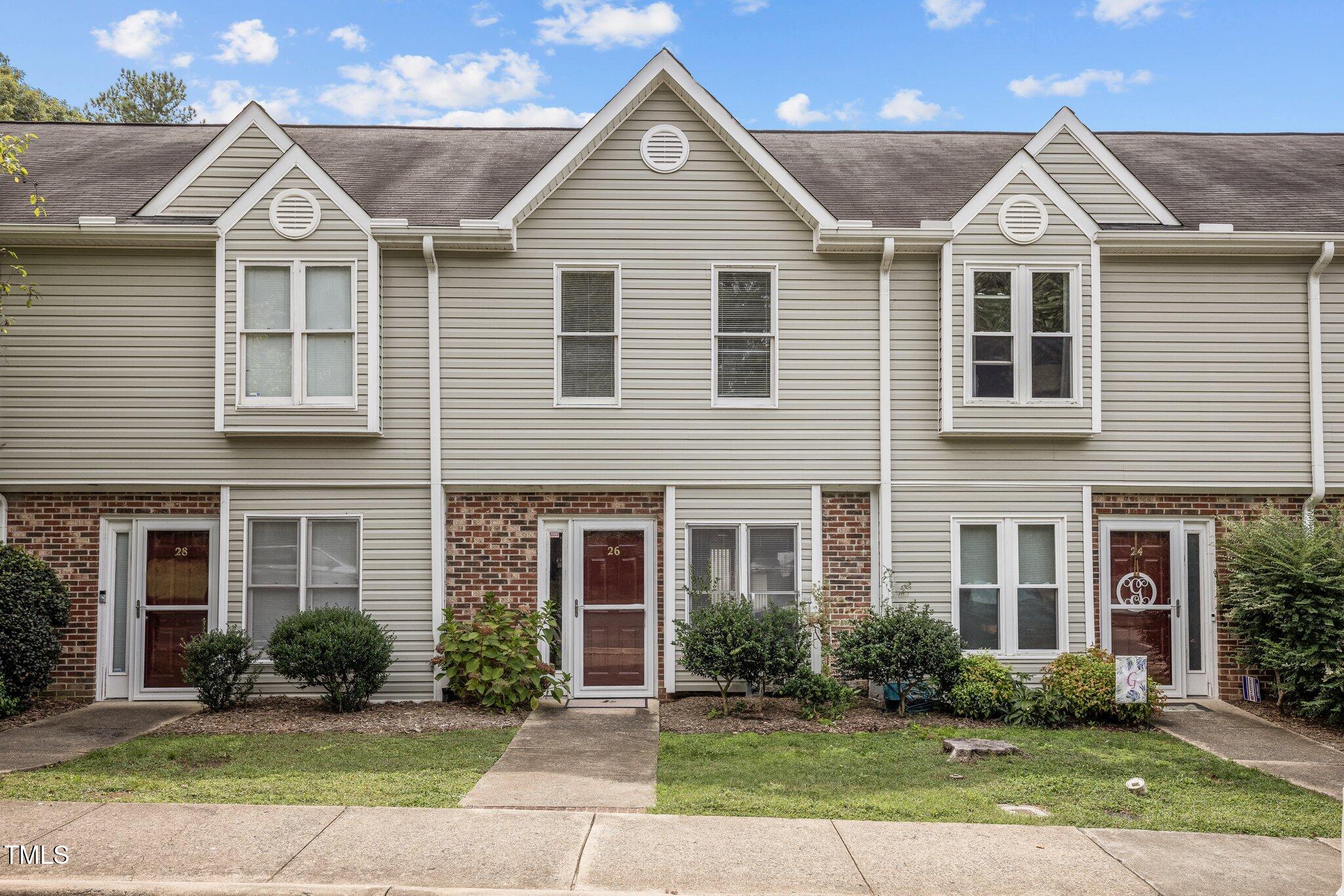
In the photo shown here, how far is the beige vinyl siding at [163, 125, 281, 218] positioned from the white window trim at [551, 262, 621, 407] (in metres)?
3.62

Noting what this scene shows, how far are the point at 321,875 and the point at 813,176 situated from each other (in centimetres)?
1002

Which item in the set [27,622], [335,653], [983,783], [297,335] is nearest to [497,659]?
[335,653]

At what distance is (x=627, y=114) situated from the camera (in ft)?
35.4

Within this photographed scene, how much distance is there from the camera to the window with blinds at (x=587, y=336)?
10844 millimetres

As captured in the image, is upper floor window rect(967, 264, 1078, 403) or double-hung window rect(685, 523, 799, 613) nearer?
upper floor window rect(967, 264, 1078, 403)

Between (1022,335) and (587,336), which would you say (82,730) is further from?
(1022,335)

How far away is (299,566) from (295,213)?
12.9 feet

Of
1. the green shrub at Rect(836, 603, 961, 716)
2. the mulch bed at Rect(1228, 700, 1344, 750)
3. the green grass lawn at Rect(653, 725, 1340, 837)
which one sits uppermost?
the green shrub at Rect(836, 603, 961, 716)

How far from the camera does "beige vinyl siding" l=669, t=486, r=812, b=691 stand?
35.4 ft

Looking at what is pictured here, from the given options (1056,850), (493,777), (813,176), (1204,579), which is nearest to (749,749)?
(493,777)

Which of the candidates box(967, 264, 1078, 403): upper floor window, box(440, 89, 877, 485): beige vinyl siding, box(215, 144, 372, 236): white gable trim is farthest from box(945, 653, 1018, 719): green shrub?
box(215, 144, 372, 236): white gable trim

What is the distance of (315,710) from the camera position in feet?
32.8

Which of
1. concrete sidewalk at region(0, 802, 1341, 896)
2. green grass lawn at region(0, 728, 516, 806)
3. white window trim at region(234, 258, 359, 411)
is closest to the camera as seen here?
concrete sidewalk at region(0, 802, 1341, 896)

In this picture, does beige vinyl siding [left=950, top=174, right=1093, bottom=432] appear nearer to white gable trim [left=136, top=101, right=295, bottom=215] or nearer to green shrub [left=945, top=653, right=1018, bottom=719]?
green shrub [left=945, top=653, right=1018, bottom=719]
